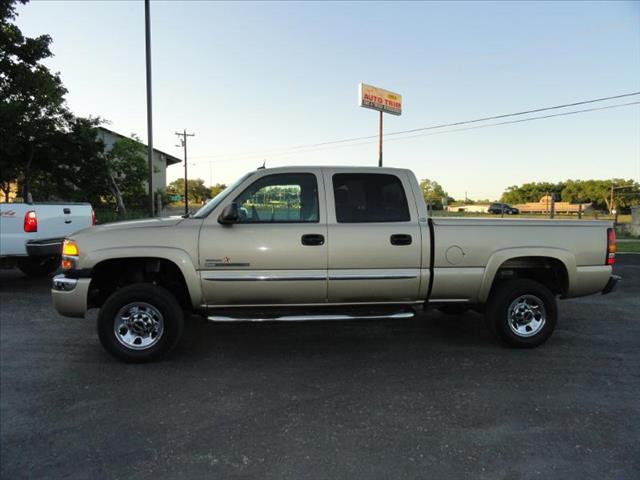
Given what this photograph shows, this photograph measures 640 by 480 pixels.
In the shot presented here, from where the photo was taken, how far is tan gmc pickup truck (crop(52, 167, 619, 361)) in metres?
4.23

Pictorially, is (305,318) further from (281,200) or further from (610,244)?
(610,244)

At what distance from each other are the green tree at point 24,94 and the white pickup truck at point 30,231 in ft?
51.3

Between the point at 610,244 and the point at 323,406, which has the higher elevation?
the point at 610,244

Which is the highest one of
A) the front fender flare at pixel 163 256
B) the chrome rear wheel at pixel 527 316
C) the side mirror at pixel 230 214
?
the side mirror at pixel 230 214

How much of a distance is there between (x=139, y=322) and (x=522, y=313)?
13.2ft

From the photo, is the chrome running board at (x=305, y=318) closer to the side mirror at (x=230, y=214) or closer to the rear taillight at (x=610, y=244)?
the side mirror at (x=230, y=214)

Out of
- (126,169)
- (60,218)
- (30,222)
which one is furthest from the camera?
(126,169)

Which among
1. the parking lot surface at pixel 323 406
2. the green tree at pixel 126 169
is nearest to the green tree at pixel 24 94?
the green tree at pixel 126 169

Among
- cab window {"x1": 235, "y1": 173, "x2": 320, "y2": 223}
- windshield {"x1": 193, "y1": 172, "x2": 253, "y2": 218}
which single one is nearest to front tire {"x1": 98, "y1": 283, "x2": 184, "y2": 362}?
windshield {"x1": 193, "y1": 172, "x2": 253, "y2": 218}

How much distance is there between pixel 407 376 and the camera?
13.0ft

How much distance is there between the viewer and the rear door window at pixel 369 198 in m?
4.55

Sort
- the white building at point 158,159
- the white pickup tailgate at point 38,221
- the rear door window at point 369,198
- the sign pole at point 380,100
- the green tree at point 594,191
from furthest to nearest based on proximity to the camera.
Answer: the green tree at point 594,191
the white building at point 158,159
the sign pole at point 380,100
the white pickup tailgate at point 38,221
the rear door window at point 369,198

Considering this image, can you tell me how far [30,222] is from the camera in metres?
7.32

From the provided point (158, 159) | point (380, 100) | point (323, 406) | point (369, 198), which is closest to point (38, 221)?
point (369, 198)
